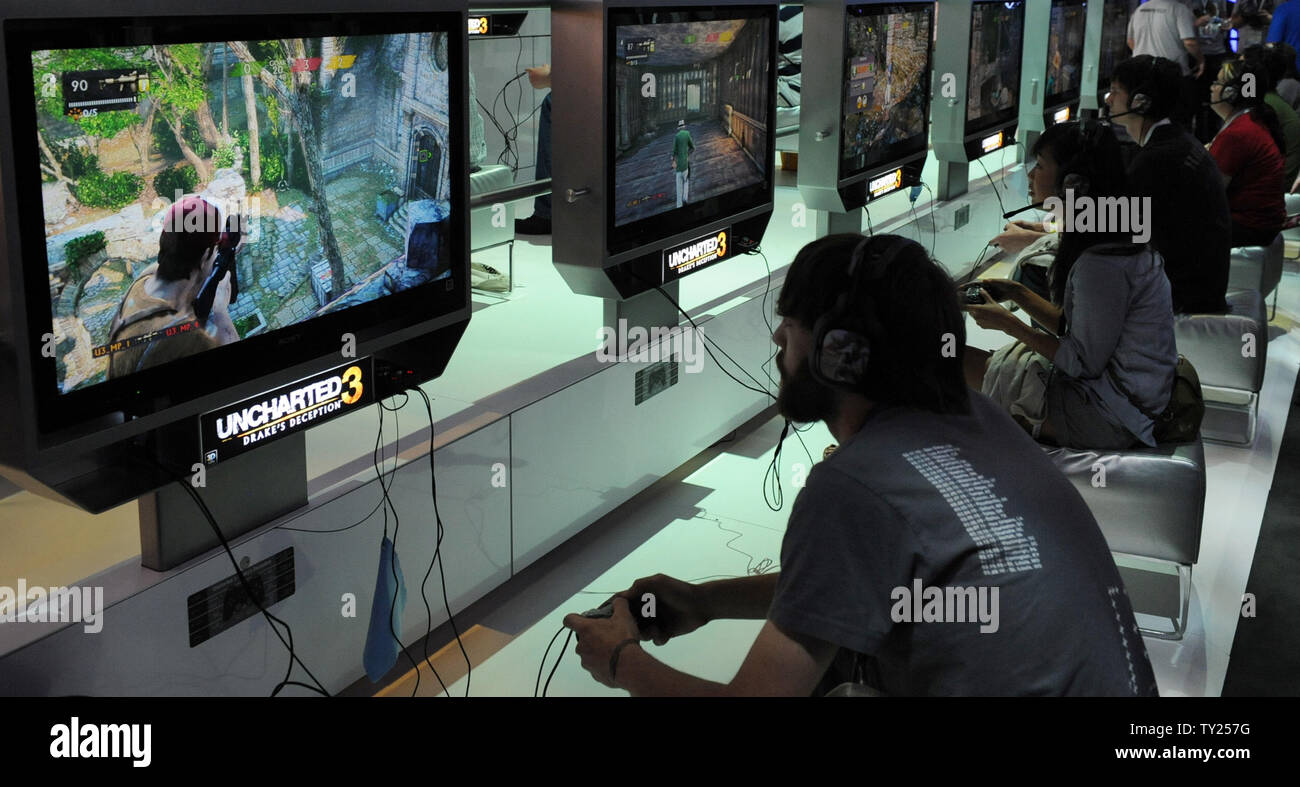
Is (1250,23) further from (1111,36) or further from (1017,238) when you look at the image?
(1017,238)

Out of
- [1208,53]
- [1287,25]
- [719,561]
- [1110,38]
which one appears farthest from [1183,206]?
[1208,53]

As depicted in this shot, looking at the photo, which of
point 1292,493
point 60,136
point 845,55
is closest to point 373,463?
point 60,136

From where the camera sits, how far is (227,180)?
6.93 ft

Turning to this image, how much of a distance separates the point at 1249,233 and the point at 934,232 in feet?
4.81

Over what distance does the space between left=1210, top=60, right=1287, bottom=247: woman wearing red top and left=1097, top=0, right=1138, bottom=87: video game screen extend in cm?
267

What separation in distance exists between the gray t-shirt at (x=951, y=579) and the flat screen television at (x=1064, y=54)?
6.45 m

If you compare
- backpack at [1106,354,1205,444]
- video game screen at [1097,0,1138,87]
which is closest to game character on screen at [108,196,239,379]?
backpack at [1106,354,1205,444]

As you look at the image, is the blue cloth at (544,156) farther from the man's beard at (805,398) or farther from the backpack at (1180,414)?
the man's beard at (805,398)

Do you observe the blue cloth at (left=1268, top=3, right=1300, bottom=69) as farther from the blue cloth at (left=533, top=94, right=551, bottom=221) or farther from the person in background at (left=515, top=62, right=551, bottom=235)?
the blue cloth at (left=533, top=94, right=551, bottom=221)

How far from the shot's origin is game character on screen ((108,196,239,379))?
1.99 metres

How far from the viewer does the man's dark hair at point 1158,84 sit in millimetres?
4910

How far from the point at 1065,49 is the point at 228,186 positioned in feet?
21.9

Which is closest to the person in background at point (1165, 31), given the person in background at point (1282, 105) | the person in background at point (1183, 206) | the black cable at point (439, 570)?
the person in background at point (1282, 105)

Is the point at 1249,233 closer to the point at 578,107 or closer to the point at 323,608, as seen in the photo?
the point at 578,107
